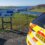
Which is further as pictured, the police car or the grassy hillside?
the grassy hillside

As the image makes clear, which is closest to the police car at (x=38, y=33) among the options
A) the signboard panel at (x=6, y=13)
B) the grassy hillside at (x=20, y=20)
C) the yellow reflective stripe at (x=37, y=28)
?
the yellow reflective stripe at (x=37, y=28)

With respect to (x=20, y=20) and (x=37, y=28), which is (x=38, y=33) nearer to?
(x=37, y=28)

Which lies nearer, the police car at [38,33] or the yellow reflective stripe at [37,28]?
the police car at [38,33]

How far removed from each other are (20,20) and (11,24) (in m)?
0.71

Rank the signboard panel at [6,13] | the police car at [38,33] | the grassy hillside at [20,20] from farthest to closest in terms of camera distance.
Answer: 1. the signboard panel at [6,13]
2. the grassy hillside at [20,20]
3. the police car at [38,33]

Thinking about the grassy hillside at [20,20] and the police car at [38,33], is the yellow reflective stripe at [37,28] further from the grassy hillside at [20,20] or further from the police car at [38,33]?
the grassy hillside at [20,20]

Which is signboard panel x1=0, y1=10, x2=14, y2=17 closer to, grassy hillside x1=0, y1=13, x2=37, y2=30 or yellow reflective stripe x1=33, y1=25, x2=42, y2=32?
grassy hillside x1=0, y1=13, x2=37, y2=30

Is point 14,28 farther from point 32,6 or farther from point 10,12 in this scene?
point 32,6

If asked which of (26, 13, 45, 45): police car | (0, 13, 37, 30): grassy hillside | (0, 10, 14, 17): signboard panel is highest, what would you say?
(26, 13, 45, 45): police car

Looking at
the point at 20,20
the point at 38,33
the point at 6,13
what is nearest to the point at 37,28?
the point at 38,33

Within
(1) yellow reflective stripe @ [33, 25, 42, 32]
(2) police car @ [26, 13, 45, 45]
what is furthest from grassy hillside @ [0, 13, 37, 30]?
(1) yellow reflective stripe @ [33, 25, 42, 32]

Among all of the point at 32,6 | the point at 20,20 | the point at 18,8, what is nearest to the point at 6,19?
the point at 20,20

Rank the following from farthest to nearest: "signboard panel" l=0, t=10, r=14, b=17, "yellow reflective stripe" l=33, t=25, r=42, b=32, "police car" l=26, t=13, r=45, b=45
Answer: "signboard panel" l=0, t=10, r=14, b=17 < "yellow reflective stripe" l=33, t=25, r=42, b=32 < "police car" l=26, t=13, r=45, b=45

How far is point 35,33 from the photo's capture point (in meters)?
4.29
